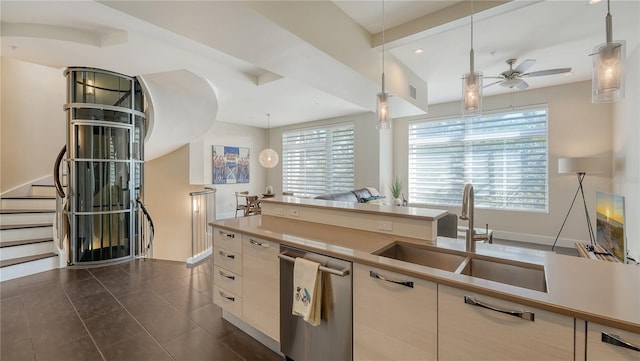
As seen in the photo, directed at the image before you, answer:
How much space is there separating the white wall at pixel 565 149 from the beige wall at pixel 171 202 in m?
6.60

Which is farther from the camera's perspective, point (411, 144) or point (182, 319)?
point (411, 144)

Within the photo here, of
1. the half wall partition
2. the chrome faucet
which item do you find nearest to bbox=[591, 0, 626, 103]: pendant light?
the chrome faucet

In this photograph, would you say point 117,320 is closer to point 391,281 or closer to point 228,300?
point 228,300

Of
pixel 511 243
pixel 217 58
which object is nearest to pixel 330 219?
pixel 217 58

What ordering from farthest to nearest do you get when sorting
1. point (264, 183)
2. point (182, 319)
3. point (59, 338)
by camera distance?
point (264, 183)
point (182, 319)
point (59, 338)

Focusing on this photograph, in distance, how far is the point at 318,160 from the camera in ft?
26.5

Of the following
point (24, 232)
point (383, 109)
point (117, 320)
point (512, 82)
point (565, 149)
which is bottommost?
point (117, 320)

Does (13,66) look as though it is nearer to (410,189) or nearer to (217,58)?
(217,58)

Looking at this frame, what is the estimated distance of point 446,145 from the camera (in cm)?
632

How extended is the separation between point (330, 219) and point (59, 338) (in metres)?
2.35

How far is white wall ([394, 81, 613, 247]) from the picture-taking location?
473 centimetres

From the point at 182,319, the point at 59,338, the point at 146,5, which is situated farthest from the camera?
the point at 182,319

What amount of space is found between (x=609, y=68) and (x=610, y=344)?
1.34m

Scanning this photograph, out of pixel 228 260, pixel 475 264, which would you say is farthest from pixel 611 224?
pixel 228 260
